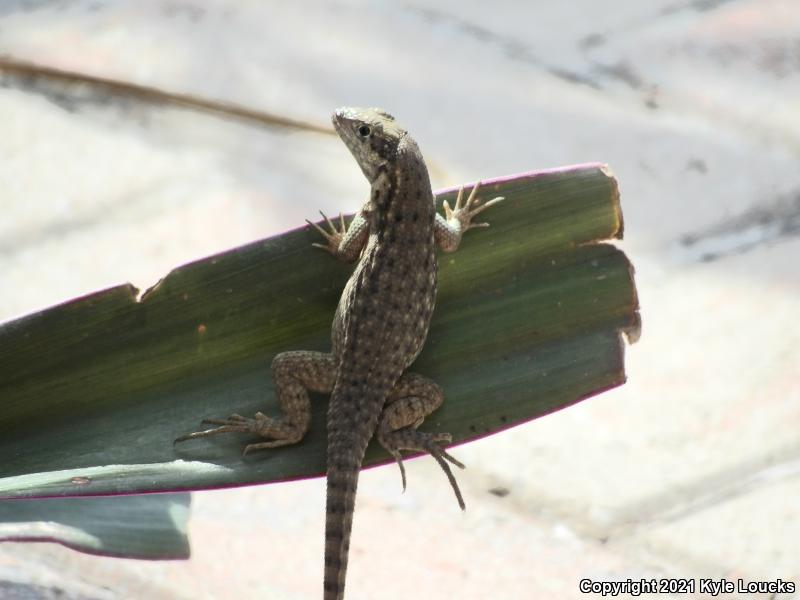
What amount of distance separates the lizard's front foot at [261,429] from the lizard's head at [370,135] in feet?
2.11

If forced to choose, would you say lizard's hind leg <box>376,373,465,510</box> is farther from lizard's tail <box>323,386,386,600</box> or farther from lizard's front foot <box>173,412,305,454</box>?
lizard's front foot <box>173,412,305,454</box>

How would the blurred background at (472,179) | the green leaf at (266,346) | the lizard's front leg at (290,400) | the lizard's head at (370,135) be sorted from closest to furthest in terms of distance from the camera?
the green leaf at (266,346) → the lizard's front leg at (290,400) → the lizard's head at (370,135) → the blurred background at (472,179)

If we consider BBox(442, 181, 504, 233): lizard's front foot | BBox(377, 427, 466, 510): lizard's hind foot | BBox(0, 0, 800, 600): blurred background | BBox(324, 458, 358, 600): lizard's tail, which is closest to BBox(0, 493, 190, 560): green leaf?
BBox(0, 0, 800, 600): blurred background

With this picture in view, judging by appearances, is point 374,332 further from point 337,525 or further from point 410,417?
point 337,525

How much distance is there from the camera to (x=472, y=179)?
11.7ft

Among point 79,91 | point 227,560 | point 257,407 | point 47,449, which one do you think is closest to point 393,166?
point 257,407

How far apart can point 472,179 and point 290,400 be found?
5.83ft

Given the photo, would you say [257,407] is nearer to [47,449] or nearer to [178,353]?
[178,353]

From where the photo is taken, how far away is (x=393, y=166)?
221 centimetres

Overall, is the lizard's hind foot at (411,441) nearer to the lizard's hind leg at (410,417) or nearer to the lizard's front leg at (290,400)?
the lizard's hind leg at (410,417)

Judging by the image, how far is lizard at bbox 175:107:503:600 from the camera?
6.31 feet

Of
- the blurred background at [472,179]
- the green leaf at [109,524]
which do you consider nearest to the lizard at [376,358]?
the green leaf at [109,524]

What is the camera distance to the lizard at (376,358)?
192 cm

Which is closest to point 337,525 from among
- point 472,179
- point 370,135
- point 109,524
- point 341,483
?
point 341,483
